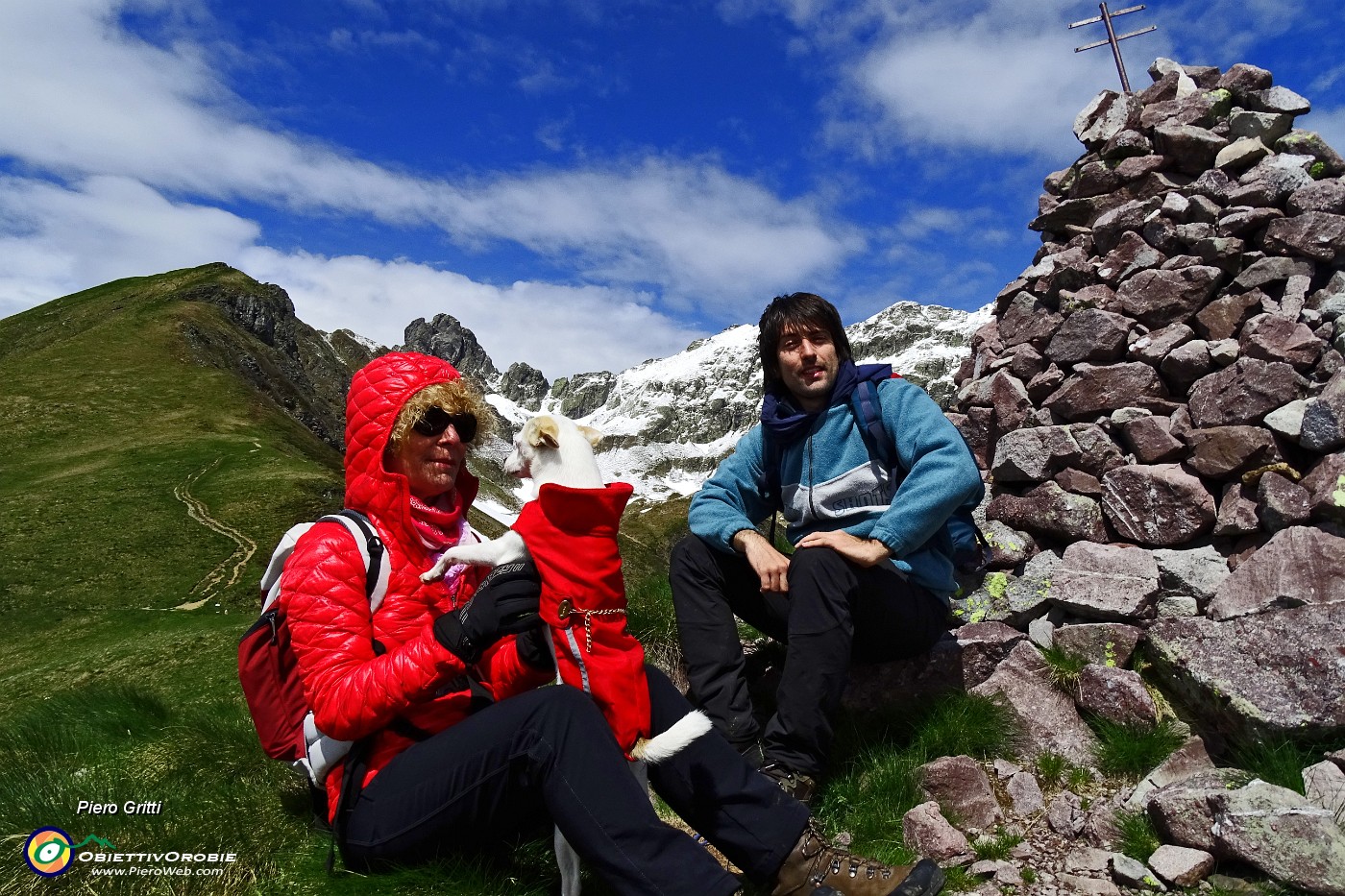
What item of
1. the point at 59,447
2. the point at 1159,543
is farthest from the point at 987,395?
the point at 59,447

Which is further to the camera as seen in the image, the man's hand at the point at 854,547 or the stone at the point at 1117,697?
the stone at the point at 1117,697

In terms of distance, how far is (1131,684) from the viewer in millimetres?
4855

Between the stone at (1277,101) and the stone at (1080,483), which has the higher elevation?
the stone at (1277,101)

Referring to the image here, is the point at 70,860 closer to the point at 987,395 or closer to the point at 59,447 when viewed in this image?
the point at 987,395

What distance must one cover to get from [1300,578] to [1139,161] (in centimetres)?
584

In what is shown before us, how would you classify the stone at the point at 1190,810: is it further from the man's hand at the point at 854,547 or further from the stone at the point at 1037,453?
the stone at the point at 1037,453

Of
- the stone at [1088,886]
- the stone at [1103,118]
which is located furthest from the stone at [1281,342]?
the stone at [1088,886]

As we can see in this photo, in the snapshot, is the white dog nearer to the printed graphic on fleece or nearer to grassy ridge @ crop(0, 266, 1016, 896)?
the printed graphic on fleece

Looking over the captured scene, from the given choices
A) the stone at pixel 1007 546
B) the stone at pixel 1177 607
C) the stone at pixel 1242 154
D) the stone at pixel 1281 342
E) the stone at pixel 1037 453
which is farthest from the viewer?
the stone at pixel 1242 154

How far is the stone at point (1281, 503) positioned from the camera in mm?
5359

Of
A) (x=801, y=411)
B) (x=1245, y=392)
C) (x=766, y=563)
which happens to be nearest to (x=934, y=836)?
(x=766, y=563)

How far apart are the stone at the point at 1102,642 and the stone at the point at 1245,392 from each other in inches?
89.9

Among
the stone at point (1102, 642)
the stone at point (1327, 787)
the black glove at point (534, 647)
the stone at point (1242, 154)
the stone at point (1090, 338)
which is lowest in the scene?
the stone at point (1327, 787)

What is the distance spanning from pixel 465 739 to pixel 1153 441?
631cm
